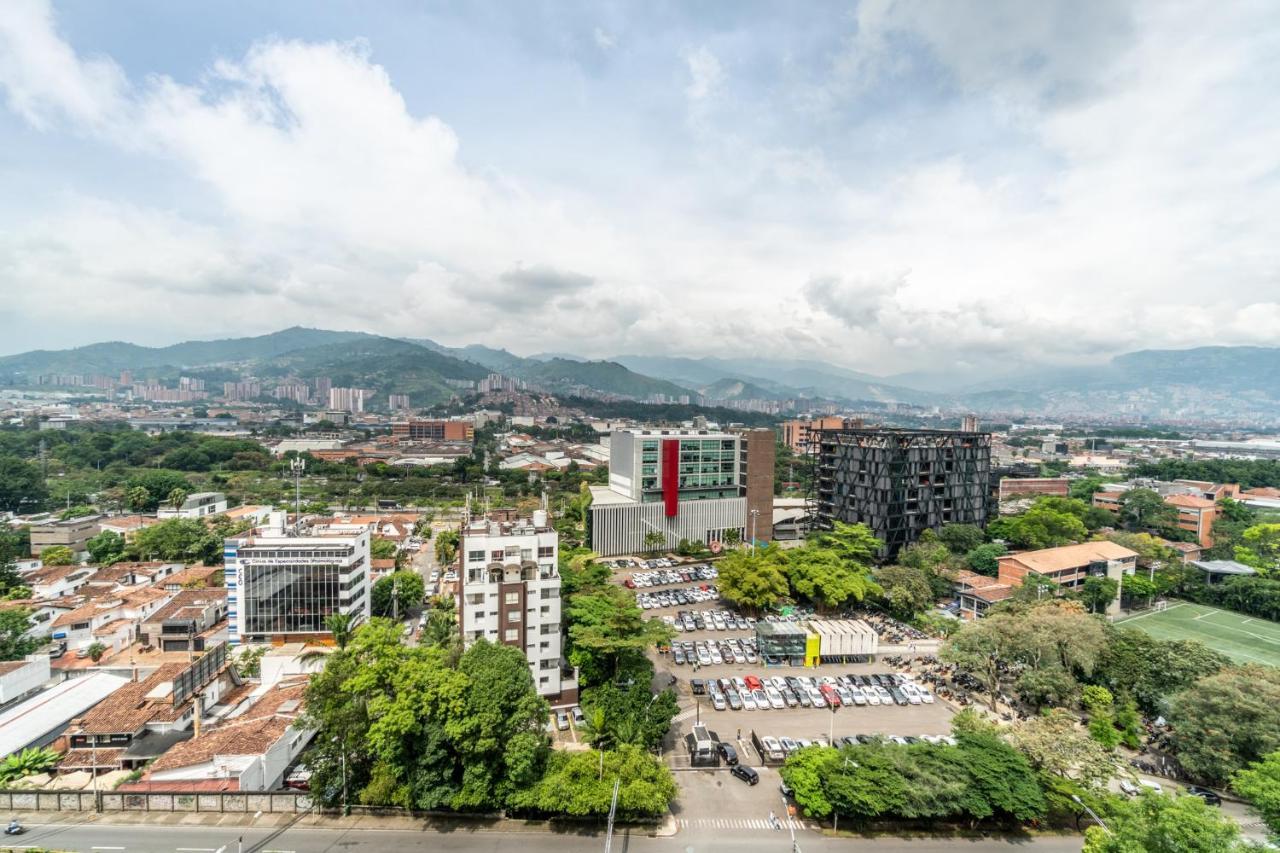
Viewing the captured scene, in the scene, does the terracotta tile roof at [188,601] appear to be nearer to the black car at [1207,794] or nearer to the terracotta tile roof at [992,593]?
the black car at [1207,794]

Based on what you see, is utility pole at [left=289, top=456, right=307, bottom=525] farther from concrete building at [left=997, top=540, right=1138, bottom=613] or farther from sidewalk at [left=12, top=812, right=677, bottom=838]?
concrete building at [left=997, top=540, right=1138, bottom=613]

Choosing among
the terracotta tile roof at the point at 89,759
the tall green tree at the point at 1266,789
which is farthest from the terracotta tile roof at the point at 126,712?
the tall green tree at the point at 1266,789

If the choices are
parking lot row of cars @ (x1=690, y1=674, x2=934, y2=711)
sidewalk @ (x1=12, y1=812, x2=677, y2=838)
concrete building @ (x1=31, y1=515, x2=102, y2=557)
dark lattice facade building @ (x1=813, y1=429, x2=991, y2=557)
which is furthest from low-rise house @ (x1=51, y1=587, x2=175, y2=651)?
dark lattice facade building @ (x1=813, y1=429, x2=991, y2=557)

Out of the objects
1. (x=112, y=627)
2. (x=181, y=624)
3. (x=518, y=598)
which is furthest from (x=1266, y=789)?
(x=112, y=627)

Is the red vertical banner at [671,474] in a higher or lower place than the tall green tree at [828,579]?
higher

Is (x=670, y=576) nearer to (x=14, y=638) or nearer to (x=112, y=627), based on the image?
(x=112, y=627)

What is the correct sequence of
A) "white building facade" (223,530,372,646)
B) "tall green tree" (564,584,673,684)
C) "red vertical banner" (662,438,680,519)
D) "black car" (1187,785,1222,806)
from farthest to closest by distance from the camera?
"red vertical banner" (662,438,680,519) < "white building facade" (223,530,372,646) < "tall green tree" (564,584,673,684) < "black car" (1187,785,1222,806)

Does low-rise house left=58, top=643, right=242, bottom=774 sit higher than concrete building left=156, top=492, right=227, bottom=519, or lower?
lower
